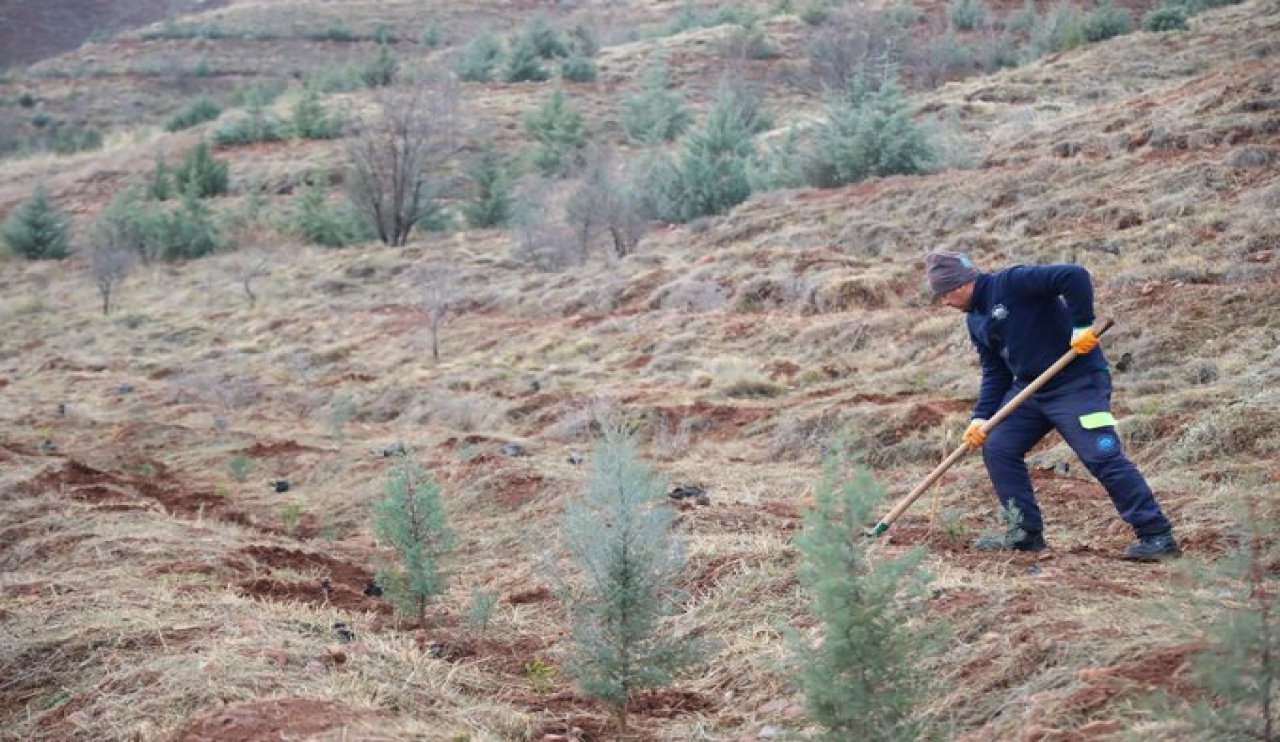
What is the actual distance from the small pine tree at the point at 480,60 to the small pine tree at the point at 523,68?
1.04m

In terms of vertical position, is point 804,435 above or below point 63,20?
below

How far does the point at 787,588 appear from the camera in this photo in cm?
488

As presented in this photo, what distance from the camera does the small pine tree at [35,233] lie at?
2812 cm

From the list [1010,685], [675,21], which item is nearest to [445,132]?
[1010,685]

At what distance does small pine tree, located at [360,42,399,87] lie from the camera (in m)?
39.9

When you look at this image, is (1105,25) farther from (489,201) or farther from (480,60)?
(480,60)

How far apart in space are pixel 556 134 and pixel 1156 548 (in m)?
28.0

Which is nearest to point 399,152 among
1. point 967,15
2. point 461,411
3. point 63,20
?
point 461,411

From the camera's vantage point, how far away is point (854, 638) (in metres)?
2.65

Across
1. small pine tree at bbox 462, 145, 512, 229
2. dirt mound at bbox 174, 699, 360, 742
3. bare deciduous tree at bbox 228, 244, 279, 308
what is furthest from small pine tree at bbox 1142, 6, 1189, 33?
dirt mound at bbox 174, 699, 360, 742

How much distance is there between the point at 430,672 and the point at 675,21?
50244 millimetres

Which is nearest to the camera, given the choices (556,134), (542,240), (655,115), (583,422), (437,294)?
(583,422)

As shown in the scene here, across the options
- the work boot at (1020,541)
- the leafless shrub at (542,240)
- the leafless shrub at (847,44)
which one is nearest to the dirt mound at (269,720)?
the work boot at (1020,541)

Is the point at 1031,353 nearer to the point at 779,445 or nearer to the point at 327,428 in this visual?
the point at 779,445
